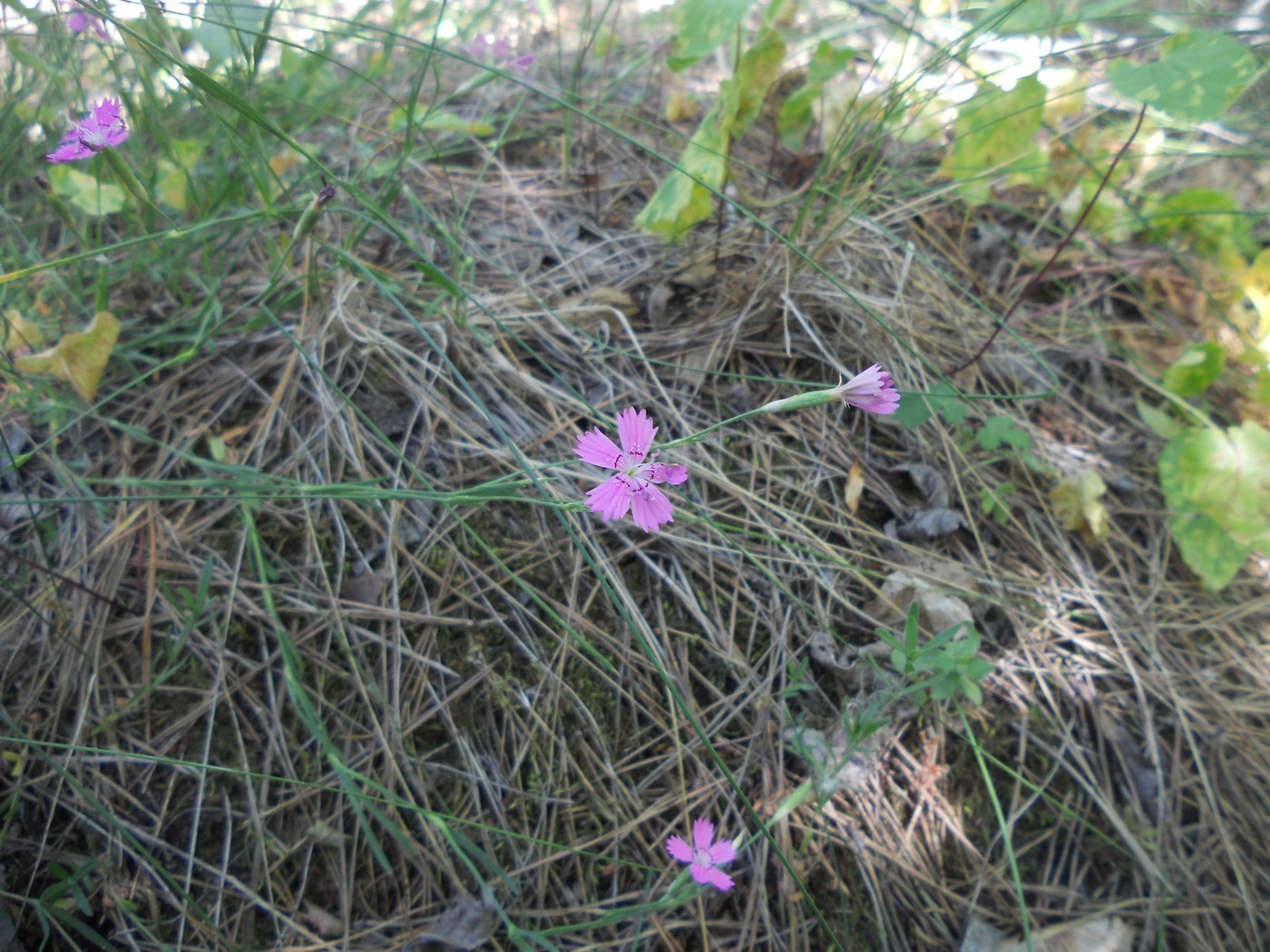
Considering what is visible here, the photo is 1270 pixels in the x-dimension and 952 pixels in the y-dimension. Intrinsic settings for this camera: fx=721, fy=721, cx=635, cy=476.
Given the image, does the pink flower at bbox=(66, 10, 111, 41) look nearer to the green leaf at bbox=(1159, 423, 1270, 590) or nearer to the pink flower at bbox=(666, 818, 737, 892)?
the pink flower at bbox=(666, 818, 737, 892)

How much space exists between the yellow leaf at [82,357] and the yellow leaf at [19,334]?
1.8 inches

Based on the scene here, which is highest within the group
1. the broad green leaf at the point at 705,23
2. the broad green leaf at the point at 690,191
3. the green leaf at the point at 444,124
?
the broad green leaf at the point at 705,23

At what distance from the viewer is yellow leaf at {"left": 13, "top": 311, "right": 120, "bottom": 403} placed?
1204mm

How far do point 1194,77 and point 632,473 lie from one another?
1.26 meters

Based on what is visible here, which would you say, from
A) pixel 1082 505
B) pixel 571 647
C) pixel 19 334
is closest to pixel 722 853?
pixel 571 647

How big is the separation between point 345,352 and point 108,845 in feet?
2.77

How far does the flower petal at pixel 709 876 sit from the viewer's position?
937 mm

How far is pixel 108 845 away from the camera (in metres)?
1.04

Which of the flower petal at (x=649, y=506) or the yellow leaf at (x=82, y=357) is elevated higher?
the yellow leaf at (x=82, y=357)

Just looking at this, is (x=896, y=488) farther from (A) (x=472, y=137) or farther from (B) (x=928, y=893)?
(A) (x=472, y=137)

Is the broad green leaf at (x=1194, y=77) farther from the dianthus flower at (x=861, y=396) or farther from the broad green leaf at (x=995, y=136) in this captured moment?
the dianthus flower at (x=861, y=396)

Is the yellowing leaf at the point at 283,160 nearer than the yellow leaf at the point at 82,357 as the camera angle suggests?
No

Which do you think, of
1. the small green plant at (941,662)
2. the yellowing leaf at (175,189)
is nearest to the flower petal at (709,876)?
the small green plant at (941,662)

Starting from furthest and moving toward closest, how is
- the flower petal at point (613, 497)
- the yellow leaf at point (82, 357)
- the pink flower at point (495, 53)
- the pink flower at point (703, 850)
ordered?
the pink flower at point (495, 53) → the yellow leaf at point (82, 357) → the pink flower at point (703, 850) → the flower petal at point (613, 497)
